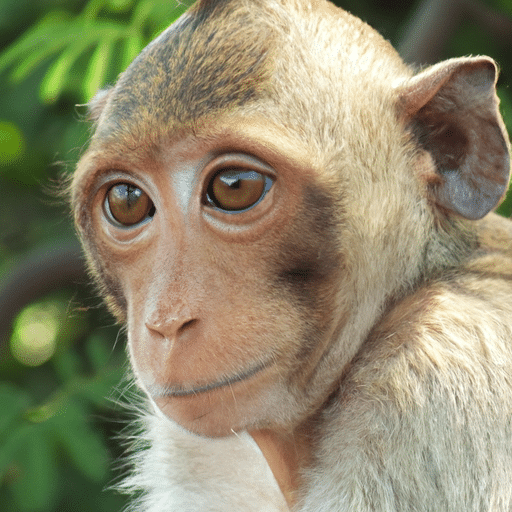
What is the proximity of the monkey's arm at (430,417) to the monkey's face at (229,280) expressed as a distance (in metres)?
0.20

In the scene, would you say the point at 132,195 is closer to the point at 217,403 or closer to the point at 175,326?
the point at 175,326

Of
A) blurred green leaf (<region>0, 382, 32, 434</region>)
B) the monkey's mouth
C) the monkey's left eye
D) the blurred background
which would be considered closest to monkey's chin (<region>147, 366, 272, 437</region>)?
the monkey's mouth

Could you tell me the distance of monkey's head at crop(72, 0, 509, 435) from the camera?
6.49 ft

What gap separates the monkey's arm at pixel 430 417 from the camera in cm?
188

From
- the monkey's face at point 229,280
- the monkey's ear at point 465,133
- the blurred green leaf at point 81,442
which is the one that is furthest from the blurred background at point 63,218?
the monkey's ear at point 465,133

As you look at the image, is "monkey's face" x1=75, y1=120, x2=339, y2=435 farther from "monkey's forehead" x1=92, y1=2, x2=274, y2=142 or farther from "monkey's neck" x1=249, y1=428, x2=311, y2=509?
"monkey's neck" x1=249, y1=428, x2=311, y2=509

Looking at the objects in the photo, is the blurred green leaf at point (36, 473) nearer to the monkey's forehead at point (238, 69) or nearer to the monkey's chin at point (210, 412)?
the monkey's chin at point (210, 412)

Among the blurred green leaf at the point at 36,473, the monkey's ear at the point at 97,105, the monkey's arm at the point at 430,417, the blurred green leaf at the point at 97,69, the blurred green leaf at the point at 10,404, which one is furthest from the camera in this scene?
the blurred green leaf at the point at 10,404

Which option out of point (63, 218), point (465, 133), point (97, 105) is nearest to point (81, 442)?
point (63, 218)

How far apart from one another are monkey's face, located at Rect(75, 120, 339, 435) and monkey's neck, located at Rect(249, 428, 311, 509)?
0.64ft

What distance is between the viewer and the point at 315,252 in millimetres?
2051

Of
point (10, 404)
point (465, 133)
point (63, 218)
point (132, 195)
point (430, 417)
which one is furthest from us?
point (63, 218)

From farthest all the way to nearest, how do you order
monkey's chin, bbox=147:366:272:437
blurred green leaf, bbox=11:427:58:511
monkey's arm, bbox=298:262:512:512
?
blurred green leaf, bbox=11:427:58:511 < monkey's chin, bbox=147:366:272:437 < monkey's arm, bbox=298:262:512:512

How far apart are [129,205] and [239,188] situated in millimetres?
413
